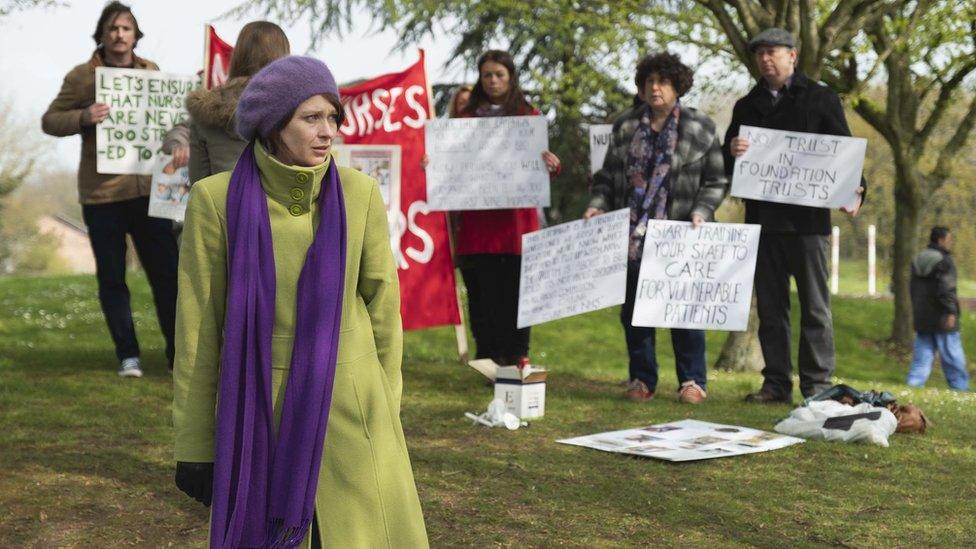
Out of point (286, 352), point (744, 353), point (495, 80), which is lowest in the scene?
point (744, 353)

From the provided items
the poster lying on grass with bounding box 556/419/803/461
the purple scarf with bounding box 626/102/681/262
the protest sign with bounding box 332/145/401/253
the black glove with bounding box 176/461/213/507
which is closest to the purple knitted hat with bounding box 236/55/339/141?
the black glove with bounding box 176/461/213/507

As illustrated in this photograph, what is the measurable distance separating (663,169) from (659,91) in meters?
0.46

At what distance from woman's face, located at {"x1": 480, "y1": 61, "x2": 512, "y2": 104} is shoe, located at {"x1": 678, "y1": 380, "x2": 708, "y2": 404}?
224cm

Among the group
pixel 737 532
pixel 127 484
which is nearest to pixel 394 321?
pixel 737 532

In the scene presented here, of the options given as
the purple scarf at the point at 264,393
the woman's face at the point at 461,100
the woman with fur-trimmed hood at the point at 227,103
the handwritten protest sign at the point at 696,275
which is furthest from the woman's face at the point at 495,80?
the purple scarf at the point at 264,393

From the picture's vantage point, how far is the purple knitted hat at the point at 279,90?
2854 mm

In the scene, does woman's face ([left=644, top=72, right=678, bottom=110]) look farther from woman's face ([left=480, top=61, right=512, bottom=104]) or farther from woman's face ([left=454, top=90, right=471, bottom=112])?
woman's face ([left=454, top=90, right=471, bottom=112])

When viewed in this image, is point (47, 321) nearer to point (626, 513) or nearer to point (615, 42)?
point (615, 42)

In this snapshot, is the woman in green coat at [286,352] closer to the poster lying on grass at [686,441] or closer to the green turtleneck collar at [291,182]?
the green turtleneck collar at [291,182]

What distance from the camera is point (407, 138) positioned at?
359 inches

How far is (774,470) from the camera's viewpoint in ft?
18.2

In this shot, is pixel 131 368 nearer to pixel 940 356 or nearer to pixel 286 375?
pixel 286 375

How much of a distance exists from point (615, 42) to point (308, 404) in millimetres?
12800

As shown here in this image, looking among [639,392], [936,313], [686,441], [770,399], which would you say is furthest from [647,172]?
[936,313]
